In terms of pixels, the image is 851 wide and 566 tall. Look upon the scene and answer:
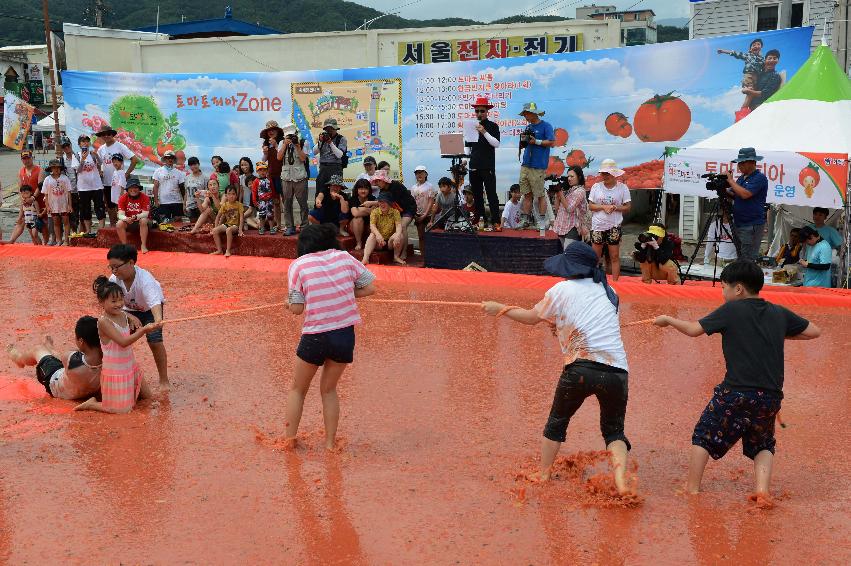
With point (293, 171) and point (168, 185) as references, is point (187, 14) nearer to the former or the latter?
point (168, 185)

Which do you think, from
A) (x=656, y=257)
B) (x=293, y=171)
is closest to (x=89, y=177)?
(x=293, y=171)

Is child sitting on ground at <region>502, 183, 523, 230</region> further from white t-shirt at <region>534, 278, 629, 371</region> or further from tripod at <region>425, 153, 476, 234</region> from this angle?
white t-shirt at <region>534, 278, 629, 371</region>

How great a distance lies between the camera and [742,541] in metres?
4.76

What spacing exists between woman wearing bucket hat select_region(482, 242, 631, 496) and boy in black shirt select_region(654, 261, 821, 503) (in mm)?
401

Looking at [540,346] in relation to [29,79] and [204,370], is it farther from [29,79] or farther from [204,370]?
[29,79]

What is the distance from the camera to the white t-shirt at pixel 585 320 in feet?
17.0

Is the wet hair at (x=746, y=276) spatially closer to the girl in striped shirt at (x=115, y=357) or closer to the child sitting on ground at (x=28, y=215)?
the girl in striped shirt at (x=115, y=357)

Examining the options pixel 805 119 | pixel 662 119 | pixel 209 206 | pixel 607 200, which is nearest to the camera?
pixel 805 119

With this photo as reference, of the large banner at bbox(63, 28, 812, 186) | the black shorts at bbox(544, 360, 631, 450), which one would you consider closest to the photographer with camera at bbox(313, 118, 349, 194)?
the large banner at bbox(63, 28, 812, 186)

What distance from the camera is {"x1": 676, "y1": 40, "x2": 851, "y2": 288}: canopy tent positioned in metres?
11.1

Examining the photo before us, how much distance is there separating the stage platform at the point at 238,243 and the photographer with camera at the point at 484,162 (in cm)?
134

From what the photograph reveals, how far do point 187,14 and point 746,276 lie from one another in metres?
88.8

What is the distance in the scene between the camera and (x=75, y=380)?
23.8 ft

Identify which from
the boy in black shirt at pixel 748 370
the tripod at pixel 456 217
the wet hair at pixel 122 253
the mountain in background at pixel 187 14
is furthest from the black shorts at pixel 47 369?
the mountain in background at pixel 187 14
